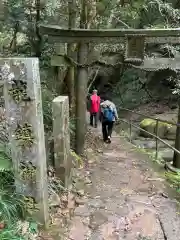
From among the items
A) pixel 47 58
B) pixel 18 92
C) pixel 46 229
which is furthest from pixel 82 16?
pixel 46 229

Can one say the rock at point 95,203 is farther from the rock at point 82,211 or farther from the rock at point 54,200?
the rock at point 54,200

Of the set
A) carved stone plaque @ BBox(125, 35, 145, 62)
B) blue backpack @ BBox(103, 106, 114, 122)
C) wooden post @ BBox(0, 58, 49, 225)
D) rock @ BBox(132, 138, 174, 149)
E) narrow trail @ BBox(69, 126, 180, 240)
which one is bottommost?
rock @ BBox(132, 138, 174, 149)

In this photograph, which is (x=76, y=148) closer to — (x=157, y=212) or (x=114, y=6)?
(x=157, y=212)

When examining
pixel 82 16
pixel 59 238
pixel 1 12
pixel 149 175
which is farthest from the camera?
pixel 1 12

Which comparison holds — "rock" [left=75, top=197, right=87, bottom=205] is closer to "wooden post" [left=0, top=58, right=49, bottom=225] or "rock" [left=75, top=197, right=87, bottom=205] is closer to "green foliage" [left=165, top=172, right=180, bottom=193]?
"wooden post" [left=0, top=58, right=49, bottom=225]

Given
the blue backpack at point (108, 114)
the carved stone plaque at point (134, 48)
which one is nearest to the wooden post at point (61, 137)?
the carved stone plaque at point (134, 48)

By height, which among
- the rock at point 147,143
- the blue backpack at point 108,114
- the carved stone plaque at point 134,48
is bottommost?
the rock at point 147,143

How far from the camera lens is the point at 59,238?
4.81m

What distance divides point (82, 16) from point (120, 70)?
41.0 feet

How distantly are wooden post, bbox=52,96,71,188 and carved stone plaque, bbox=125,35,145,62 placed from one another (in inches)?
91.7

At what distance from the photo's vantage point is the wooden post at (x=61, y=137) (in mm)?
5906

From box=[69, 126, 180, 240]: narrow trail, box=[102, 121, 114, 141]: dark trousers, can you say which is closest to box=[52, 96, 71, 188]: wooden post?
box=[69, 126, 180, 240]: narrow trail

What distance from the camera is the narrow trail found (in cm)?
514

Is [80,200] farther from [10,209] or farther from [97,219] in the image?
[10,209]
